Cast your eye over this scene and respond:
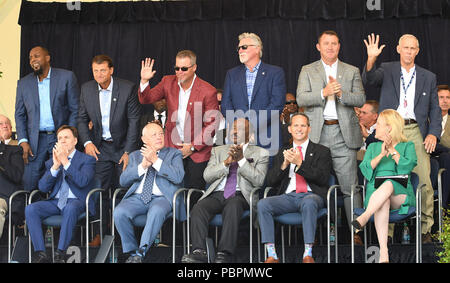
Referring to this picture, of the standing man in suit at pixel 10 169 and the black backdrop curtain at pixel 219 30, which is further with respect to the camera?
the black backdrop curtain at pixel 219 30

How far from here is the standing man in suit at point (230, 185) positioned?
20.1 feet

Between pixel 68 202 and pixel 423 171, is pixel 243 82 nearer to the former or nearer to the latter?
pixel 423 171

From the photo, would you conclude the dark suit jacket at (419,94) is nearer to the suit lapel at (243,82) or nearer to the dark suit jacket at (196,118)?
the suit lapel at (243,82)

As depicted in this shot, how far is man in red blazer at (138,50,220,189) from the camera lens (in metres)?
6.94

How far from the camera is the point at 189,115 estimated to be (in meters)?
6.96

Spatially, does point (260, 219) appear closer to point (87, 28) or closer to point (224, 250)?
point (224, 250)

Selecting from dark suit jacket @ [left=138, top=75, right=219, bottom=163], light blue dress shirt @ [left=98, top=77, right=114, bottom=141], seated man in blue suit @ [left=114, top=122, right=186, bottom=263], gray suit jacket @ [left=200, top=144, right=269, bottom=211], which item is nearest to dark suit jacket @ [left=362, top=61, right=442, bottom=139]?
gray suit jacket @ [left=200, top=144, right=269, bottom=211]

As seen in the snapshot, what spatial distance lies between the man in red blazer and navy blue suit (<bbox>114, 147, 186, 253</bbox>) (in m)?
0.31

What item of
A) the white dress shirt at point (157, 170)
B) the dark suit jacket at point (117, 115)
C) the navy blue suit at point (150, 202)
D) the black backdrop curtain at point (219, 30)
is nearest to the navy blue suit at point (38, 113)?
the dark suit jacket at point (117, 115)

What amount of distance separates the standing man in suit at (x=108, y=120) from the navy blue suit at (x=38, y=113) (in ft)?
0.54

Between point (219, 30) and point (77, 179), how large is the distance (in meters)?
3.92

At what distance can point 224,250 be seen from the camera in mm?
6074

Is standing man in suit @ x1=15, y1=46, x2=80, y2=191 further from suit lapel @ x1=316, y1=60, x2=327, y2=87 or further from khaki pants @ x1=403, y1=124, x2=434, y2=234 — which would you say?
khaki pants @ x1=403, y1=124, x2=434, y2=234

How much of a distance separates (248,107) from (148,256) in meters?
1.57
